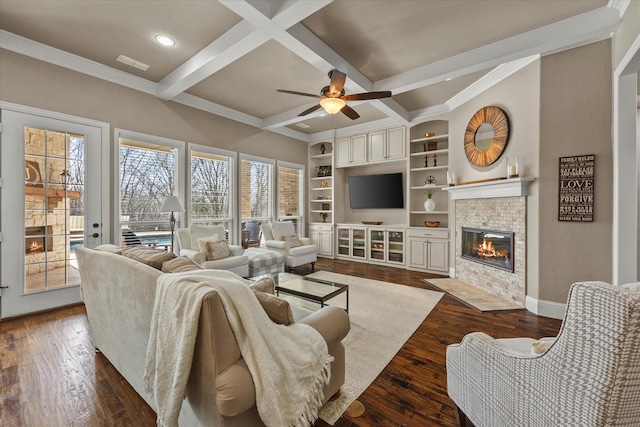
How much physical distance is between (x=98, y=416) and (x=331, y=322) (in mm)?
1507

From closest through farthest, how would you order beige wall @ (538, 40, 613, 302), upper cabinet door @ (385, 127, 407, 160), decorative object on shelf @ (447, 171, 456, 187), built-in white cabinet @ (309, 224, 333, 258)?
beige wall @ (538, 40, 613, 302) < decorative object on shelf @ (447, 171, 456, 187) < upper cabinet door @ (385, 127, 407, 160) < built-in white cabinet @ (309, 224, 333, 258)

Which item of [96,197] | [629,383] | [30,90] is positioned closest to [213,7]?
[30,90]

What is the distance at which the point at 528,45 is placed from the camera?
2.98 meters

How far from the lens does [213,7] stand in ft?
8.37

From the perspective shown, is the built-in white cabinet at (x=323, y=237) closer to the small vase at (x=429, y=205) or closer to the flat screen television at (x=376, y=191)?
the flat screen television at (x=376, y=191)

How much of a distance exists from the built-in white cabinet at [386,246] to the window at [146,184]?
12.6 feet

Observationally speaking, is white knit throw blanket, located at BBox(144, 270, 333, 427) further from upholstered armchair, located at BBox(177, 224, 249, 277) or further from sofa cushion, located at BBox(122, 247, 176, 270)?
upholstered armchair, located at BBox(177, 224, 249, 277)

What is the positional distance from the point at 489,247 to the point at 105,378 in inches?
181

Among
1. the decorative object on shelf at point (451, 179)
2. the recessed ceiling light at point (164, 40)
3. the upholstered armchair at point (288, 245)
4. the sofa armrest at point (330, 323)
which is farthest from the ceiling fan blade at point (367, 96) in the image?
the upholstered armchair at point (288, 245)

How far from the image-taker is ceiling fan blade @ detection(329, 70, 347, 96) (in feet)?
9.35

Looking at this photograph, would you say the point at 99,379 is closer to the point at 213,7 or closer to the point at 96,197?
the point at 96,197

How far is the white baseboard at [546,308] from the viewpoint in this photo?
3.09 meters

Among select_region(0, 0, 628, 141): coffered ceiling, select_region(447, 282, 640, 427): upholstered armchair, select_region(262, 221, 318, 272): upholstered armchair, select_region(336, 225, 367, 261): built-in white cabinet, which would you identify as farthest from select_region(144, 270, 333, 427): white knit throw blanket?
select_region(336, 225, 367, 261): built-in white cabinet

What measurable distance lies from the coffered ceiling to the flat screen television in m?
2.28
